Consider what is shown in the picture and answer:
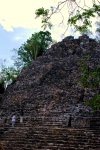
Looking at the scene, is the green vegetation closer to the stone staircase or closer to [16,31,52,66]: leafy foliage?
[16,31,52,66]: leafy foliage

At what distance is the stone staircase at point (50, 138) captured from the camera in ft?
47.9

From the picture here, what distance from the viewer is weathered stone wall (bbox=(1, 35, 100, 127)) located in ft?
70.7

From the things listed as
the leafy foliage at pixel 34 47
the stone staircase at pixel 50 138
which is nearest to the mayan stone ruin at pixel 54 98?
the stone staircase at pixel 50 138

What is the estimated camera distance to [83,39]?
3278 centimetres

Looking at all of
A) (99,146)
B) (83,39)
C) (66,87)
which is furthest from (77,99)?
(83,39)

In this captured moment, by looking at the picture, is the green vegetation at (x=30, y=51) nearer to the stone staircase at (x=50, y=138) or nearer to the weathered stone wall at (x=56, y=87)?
the weathered stone wall at (x=56, y=87)

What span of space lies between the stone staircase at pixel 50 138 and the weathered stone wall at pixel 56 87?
7.12ft

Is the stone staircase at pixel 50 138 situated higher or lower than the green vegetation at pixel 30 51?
lower

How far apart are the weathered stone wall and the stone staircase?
2.17m

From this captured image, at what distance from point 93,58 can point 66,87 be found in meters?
5.44

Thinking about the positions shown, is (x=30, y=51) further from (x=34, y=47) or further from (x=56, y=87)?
(x=56, y=87)

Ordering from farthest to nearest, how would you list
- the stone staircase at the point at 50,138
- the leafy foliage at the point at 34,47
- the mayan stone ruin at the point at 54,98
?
the leafy foliage at the point at 34,47, the mayan stone ruin at the point at 54,98, the stone staircase at the point at 50,138

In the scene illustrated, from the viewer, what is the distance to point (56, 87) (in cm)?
2505

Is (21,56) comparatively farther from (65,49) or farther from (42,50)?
(65,49)
